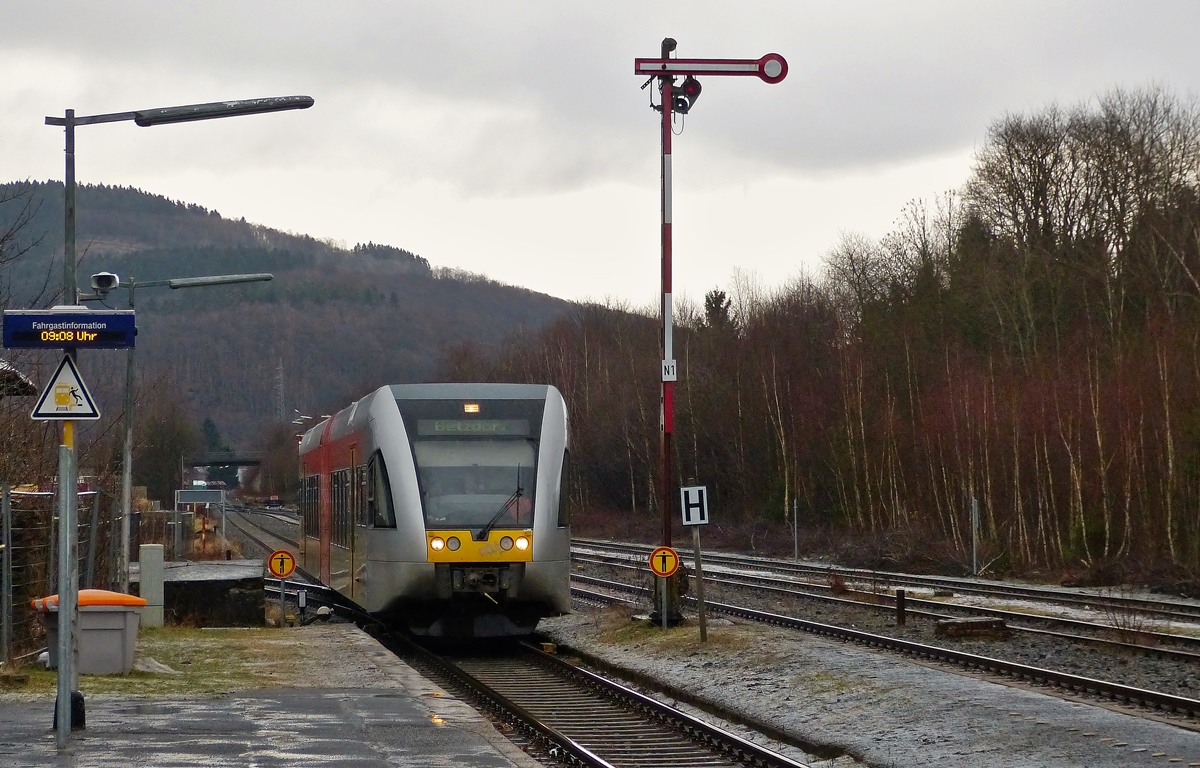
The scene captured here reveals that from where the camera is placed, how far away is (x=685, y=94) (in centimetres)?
2152

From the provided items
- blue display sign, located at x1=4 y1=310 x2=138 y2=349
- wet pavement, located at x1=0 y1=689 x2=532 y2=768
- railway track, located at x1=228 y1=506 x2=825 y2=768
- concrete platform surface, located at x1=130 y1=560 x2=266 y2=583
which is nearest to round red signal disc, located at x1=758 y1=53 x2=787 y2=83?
railway track, located at x1=228 y1=506 x2=825 y2=768

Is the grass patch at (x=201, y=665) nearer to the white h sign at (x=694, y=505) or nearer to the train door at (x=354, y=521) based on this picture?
the train door at (x=354, y=521)

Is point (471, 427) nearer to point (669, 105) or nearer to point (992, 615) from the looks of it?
point (669, 105)

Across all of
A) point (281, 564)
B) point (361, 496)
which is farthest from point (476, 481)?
point (281, 564)

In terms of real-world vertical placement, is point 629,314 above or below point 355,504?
above

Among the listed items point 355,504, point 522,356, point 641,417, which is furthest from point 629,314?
point 355,504

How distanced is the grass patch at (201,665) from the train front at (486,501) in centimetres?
196

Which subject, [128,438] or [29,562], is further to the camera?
[128,438]

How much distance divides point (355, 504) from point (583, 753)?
10600 mm

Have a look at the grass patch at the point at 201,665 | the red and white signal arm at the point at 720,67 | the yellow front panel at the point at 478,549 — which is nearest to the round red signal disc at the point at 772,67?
the red and white signal arm at the point at 720,67

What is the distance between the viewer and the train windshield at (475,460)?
747 inches

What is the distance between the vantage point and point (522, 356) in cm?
9900

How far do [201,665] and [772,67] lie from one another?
11.2m

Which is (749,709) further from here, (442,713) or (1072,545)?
(1072,545)
